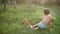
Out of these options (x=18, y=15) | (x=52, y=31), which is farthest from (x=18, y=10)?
(x=52, y=31)

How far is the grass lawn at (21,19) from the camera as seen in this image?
247cm

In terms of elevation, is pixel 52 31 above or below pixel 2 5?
below

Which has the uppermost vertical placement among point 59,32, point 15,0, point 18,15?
point 15,0

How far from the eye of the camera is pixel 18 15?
8.16 ft

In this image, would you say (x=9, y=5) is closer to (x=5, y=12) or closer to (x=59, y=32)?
(x=5, y=12)

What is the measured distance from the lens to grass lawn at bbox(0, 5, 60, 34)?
247 centimetres

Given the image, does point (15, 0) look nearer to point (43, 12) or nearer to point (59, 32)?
point (43, 12)

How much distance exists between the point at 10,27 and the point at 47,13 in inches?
16.7

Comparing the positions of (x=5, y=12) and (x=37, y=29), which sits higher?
(x=5, y=12)

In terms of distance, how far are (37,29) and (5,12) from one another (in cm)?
39

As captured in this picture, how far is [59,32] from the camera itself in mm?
2467

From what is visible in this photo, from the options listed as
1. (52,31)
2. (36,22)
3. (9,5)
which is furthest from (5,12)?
(52,31)

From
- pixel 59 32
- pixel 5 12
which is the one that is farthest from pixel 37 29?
pixel 5 12

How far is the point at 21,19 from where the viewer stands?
8.16 ft
